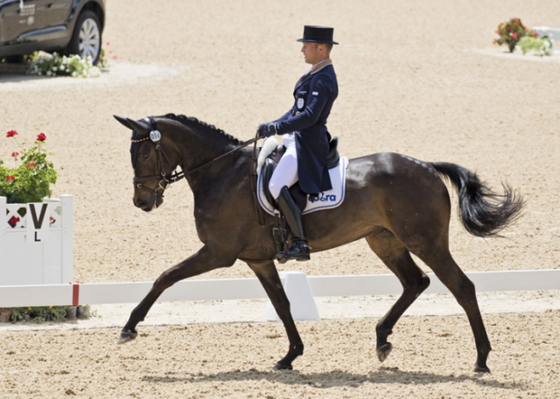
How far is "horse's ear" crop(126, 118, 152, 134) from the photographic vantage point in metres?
6.39

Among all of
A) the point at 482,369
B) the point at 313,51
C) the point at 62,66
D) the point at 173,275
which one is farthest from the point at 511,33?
the point at 173,275

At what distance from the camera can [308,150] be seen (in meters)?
6.49

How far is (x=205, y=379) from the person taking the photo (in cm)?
633

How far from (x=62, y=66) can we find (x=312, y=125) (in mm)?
10625

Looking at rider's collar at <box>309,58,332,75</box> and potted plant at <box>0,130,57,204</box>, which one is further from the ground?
rider's collar at <box>309,58,332,75</box>


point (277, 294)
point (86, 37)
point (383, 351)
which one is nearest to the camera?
point (383, 351)

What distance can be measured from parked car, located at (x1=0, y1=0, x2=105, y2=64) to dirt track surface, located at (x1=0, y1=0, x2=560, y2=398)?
26.1 inches

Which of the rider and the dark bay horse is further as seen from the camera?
the dark bay horse

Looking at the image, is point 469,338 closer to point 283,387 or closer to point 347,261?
point 283,387

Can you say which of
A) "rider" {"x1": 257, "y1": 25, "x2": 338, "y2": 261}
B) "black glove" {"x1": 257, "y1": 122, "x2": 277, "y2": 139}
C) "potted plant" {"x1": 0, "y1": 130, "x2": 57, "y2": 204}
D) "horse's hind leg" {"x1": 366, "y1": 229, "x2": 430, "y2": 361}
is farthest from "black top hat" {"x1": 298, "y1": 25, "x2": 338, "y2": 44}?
"potted plant" {"x1": 0, "y1": 130, "x2": 57, "y2": 204}

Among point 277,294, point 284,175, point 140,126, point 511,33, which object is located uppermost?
point 511,33

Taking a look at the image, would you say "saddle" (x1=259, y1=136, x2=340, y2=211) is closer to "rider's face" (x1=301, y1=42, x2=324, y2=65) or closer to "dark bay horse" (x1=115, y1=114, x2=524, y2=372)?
"dark bay horse" (x1=115, y1=114, x2=524, y2=372)

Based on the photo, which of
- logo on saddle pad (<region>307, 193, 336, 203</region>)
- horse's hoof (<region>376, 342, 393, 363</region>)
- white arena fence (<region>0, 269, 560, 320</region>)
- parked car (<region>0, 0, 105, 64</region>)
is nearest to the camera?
logo on saddle pad (<region>307, 193, 336, 203</region>)

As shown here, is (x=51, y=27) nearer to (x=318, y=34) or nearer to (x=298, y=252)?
(x=318, y=34)
